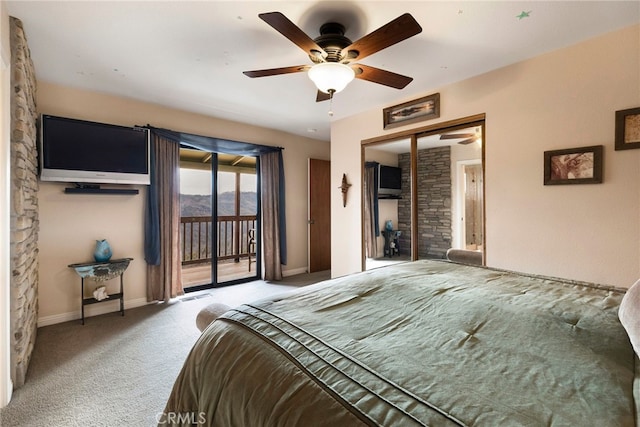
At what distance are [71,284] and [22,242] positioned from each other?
1361mm

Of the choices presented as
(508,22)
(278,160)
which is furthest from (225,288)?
(508,22)

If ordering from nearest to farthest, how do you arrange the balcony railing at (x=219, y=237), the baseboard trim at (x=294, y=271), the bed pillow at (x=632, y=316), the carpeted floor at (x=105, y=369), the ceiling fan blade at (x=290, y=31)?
the bed pillow at (x=632, y=316)
the ceiling fan blade at (x=290, y=31)
the carpeted floor at (x=105, y=369)
the balcony railing at (x=219, y=237)
the baseboard trim at (x=294, y=271)

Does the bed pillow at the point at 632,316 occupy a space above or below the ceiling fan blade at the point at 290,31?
below

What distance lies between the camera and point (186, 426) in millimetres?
1030

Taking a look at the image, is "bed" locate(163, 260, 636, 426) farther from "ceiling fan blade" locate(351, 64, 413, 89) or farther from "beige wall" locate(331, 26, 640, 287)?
"ceiling fan blade" locate(351, 64, 413, 89)

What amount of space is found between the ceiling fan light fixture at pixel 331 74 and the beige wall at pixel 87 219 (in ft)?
8.93

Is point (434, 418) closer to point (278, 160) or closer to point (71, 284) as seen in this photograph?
point (71, 284)

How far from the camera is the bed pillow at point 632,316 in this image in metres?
0.78

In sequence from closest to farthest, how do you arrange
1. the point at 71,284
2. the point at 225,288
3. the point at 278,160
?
the point at 71,284
the point at 225,288
the point at 278,160

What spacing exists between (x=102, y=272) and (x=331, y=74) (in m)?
3.09

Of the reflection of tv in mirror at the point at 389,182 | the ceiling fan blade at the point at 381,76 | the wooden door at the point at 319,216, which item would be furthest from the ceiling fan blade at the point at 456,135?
the wooden door at the point at 319,216

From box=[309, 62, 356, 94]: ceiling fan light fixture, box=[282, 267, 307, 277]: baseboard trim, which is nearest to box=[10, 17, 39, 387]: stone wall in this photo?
box=[309, 62, 356, 94]: ceiling fan light fixture

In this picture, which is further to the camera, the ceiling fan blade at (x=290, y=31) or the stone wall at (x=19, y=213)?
the stone wall at (x=19, y=213)

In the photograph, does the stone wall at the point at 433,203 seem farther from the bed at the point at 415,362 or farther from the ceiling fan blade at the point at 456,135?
the bed at the point at 415,362
